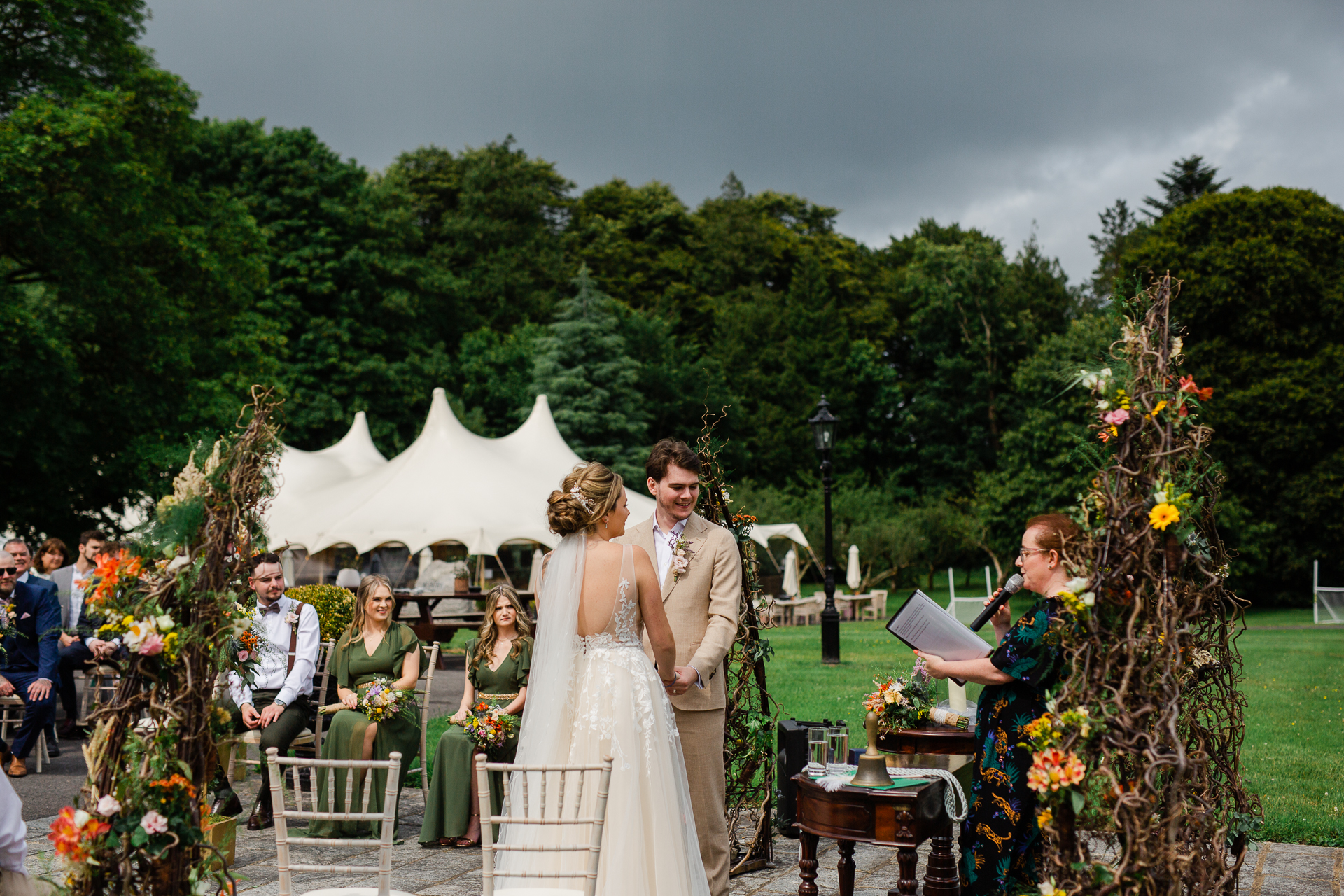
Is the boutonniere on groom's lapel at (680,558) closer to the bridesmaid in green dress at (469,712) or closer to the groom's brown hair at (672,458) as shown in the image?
the groom's brown hair at (672,458)

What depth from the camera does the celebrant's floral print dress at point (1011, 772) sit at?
4.55 meters

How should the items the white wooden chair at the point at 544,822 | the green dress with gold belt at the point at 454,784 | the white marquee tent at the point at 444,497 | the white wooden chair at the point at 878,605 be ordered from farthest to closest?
the white wooden chair at the point at 878,605, the white marquee tent at the point at 444,497, the green dress with gold belt at the point at 454,784, the white wooden chair at the point at 544,822

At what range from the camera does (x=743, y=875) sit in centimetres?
646

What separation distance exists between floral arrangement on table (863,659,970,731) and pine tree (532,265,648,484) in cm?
3107

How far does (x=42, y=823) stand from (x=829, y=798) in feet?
18.5

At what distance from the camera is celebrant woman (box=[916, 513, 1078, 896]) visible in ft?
14.9

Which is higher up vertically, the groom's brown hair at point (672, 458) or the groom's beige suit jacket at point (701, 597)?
→ the groom's brown hair at point (672, 458)

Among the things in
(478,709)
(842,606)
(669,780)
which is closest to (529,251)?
(842,606)

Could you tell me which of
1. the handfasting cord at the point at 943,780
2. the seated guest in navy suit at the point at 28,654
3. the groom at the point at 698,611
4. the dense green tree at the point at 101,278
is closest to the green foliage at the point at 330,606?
the seated guest in navy suit at the point at 28,654

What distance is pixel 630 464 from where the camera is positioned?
37.7 metres

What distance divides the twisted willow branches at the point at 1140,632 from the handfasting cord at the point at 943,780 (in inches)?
61.5

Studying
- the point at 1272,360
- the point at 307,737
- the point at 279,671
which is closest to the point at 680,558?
the point at 307,737

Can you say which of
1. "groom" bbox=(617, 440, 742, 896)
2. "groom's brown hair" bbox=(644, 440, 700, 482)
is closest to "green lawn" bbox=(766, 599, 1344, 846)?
"groom" bbox=(617, 440, 742, 896)

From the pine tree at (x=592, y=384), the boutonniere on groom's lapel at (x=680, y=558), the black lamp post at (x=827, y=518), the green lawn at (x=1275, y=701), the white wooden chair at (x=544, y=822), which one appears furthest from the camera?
the pine tree at (x=592, y=384)
